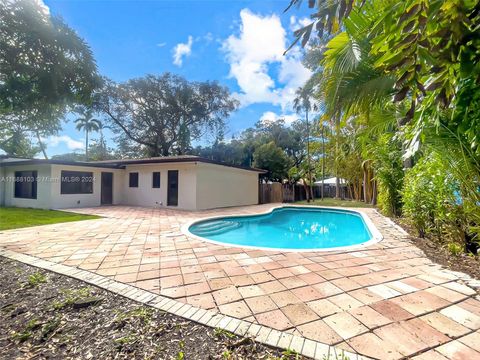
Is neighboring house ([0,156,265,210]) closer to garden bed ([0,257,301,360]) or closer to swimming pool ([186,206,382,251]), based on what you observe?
swimming pool ([186,206,382,251])

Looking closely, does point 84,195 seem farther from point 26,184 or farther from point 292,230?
point 292,230

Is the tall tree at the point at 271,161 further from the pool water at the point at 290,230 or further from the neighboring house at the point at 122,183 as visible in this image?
the pool water at the point at 290,230

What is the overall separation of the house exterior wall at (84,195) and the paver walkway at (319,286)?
8.13m

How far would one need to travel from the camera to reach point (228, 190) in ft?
52.0

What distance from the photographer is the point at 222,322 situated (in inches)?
100

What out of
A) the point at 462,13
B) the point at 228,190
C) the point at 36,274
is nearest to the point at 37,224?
the point at 36,274

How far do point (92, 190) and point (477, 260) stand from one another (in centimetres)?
1648

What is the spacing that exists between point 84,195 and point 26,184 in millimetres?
3190

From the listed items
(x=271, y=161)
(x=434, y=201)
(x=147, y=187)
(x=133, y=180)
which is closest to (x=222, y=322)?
(x=434, y=201)

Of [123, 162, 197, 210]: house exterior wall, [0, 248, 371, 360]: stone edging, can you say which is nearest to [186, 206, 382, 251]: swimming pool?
[0, 248, 371, 360]: stone edging

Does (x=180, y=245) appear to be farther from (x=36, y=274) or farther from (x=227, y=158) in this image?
(x=227, y=158)

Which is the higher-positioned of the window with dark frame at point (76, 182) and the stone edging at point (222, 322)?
the window with dark frame at point (76, 182)

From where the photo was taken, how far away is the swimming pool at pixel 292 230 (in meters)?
7.51

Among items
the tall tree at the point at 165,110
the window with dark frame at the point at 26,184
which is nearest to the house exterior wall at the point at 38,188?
the window with dark frame at the point at 26,184
